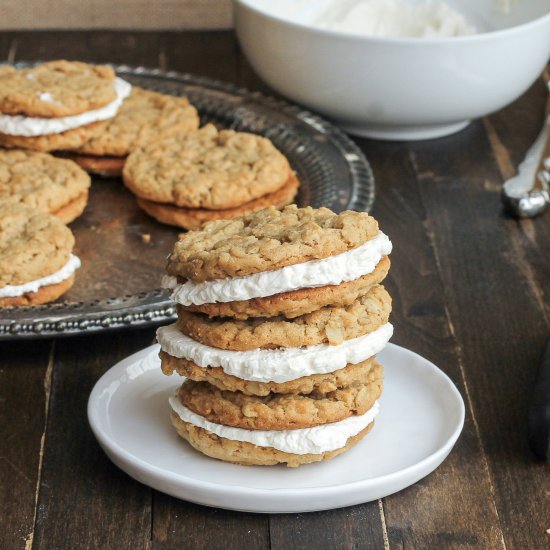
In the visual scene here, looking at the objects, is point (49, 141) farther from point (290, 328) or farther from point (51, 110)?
point (290, 328)

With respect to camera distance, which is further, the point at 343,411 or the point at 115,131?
the point at 115,131

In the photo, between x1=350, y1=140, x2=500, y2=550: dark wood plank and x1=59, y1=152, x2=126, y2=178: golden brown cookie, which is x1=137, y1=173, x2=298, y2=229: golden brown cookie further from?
x1=350, y1=140, x2=500, y2=550: dark wood plank

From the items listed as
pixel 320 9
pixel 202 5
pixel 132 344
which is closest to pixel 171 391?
pixel 132 344

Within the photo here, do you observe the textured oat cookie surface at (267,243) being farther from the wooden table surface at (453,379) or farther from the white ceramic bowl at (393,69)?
the white ceramic bowl at (393,69)

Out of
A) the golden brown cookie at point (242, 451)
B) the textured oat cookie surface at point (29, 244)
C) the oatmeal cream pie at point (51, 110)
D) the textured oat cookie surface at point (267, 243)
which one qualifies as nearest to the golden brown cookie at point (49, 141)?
the oatmeal cream pie at point (51, 110)

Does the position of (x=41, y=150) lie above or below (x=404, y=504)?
below

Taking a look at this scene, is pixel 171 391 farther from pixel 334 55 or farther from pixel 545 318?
pixel 334 55
